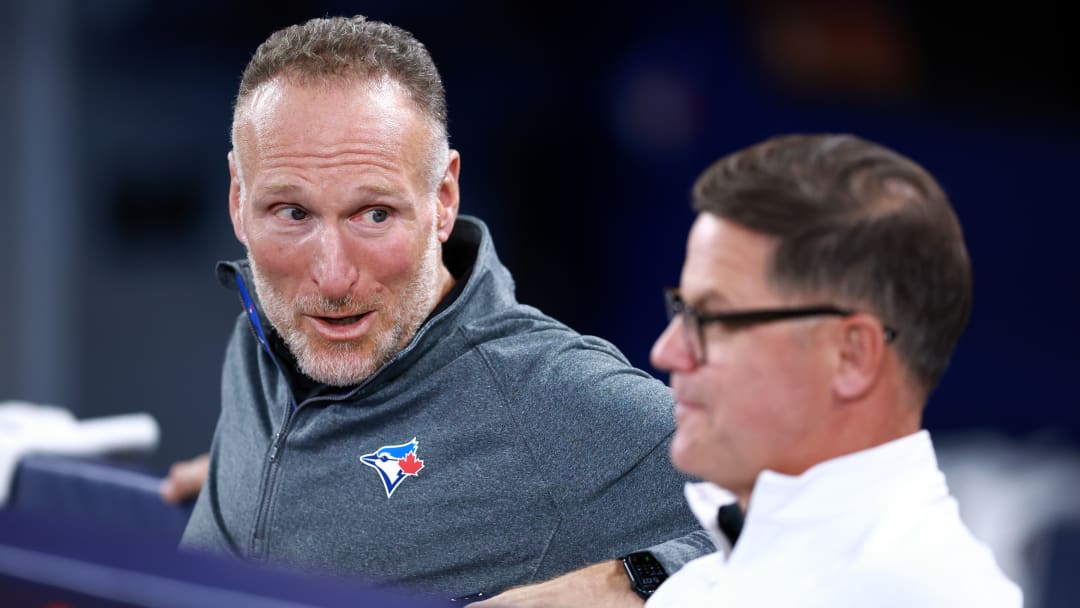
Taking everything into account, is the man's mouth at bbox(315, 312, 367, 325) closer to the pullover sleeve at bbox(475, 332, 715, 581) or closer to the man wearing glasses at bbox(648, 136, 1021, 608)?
the pullover sleeve at bbox(475, 332, 715, 581)

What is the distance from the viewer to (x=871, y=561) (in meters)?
1.04

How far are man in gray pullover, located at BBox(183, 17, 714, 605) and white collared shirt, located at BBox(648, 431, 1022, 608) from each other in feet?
1.51

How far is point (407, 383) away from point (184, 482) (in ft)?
1.94

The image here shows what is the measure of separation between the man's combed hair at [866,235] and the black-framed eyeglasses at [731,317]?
11mm

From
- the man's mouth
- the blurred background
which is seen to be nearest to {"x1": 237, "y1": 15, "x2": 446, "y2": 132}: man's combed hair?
the man's mouth

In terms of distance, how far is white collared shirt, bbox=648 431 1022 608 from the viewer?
1.04 meters

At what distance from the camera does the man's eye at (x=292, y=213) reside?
5.21 ft

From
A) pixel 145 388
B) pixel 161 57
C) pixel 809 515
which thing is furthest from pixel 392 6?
pixel 809 515

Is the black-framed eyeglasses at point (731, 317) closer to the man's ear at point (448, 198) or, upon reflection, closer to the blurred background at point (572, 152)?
the man's ear at point (448, 198)

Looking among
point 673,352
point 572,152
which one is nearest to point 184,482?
A: point 673,352

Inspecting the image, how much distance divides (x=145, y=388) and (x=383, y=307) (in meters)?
3.72

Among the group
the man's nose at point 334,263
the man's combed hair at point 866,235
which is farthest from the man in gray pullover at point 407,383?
the man's combed hair at point 866,235

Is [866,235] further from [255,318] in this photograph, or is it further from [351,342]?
[255,318]

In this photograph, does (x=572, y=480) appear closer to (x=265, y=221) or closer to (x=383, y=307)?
(x=383, y=307)
